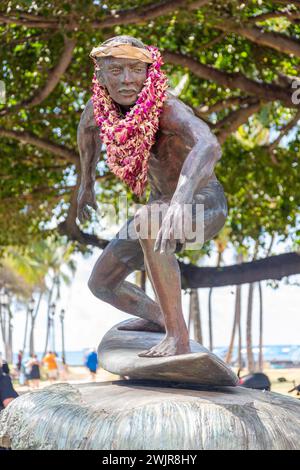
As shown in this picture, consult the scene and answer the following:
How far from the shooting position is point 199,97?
15.3 metres

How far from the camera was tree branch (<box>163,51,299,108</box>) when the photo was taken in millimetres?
13250

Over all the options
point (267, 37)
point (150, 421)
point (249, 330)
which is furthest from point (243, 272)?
point (249, 330)

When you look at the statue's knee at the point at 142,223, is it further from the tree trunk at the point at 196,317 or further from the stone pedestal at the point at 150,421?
the tree trunk at the point at 196,317

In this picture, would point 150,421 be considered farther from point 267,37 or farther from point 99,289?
point 267,37

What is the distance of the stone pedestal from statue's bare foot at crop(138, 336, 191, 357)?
20 centimetres

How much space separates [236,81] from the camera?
43.9 feet

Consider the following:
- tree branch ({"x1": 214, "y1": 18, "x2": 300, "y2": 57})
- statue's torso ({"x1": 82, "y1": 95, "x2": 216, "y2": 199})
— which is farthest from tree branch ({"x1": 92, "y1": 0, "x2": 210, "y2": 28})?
statue's torso ({"x1": 82, "y1": 95, "x2": 216, "y2": 199})

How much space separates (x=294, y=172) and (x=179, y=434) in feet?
35.1

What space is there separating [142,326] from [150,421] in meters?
1.48

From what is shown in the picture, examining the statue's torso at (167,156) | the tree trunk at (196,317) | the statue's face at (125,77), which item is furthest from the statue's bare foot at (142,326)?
the tree trunk at (196,317)

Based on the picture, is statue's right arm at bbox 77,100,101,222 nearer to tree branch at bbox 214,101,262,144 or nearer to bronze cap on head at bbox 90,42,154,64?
bronze cap on head at bbox 90,42,154,64

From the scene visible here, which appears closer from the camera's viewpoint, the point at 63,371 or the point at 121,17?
the point at 121,17

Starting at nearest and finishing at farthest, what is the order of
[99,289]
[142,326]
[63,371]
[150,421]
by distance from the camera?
[150,421] < [99,289] < [142,326] < [63,371]

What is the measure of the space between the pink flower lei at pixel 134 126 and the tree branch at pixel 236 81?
7.46m
